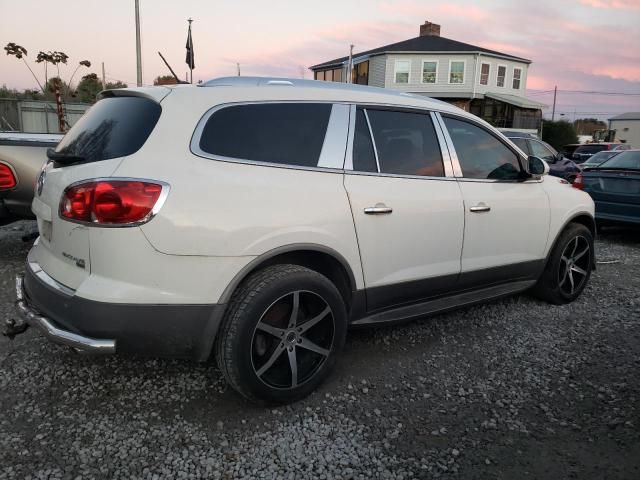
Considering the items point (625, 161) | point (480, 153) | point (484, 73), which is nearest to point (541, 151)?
point (625, 161)

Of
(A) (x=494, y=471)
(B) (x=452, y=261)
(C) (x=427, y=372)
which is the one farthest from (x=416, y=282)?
(A) (x=494, y=471)

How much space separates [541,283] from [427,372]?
6.21 feet

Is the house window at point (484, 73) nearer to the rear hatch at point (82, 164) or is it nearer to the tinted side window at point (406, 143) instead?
the tinted side window at point (406, 143)

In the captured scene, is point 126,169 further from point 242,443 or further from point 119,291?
point 242,443

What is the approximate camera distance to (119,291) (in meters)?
2.44

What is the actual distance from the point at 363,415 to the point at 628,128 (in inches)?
2678

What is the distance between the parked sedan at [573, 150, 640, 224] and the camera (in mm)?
7562

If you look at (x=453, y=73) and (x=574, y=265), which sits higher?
(x=453, y=73)

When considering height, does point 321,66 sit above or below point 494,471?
above

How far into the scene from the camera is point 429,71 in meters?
35.1

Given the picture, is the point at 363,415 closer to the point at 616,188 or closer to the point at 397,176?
the point at 397,176

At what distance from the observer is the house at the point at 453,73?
114ft

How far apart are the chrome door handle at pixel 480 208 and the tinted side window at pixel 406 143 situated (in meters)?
0.36

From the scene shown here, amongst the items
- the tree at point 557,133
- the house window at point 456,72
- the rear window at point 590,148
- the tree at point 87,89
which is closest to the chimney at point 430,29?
the house window at point 456,72
